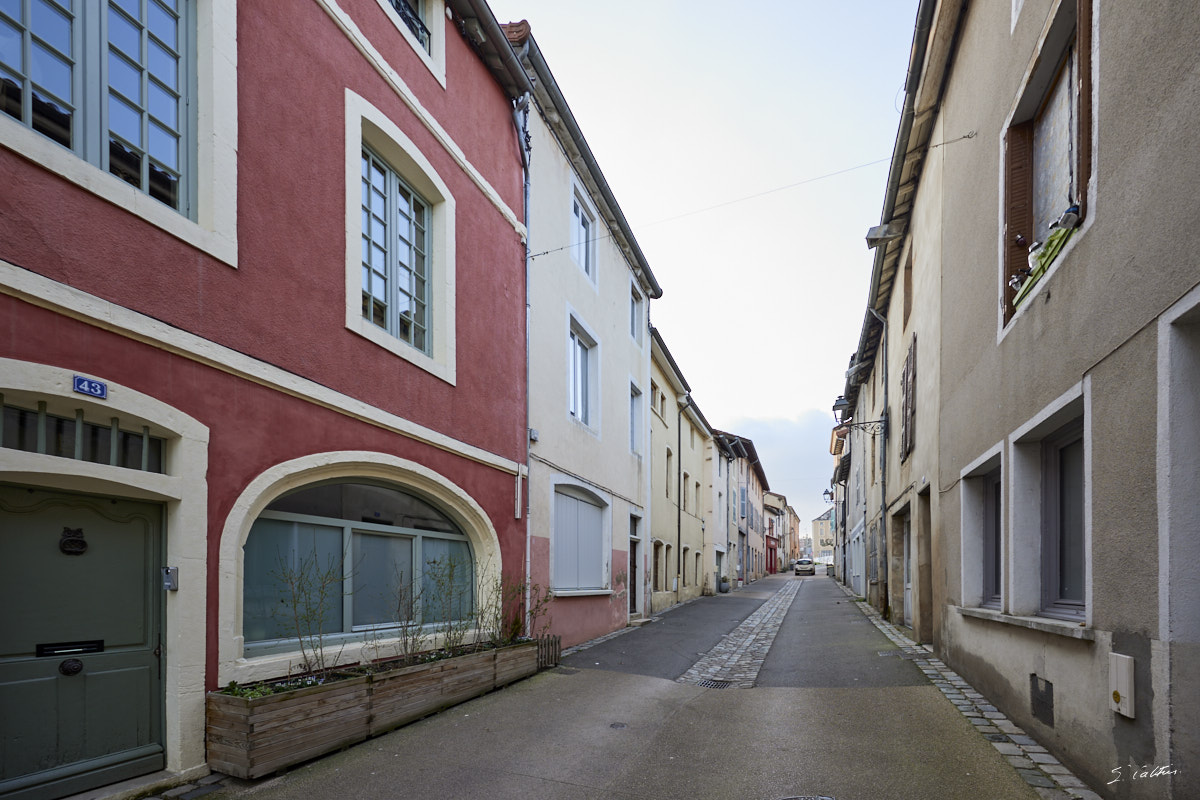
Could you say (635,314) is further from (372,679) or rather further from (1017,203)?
(372,679)

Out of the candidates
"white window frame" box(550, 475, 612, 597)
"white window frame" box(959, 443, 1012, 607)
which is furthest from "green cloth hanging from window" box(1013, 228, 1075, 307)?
"white window frame" box(550, 475, 612, 597)

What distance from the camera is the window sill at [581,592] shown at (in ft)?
38.5

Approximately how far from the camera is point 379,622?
290 inches

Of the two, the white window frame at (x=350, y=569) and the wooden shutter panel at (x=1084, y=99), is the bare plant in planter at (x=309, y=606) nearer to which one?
the white window frame at (x=350, y=569)

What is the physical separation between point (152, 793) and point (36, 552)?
62.9 inches

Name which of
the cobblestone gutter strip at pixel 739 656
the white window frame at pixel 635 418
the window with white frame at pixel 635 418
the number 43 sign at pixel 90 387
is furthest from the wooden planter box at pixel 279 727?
the window with white frame at pixel 635 418

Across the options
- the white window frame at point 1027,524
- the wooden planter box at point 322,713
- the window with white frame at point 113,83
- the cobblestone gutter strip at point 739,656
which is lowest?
the cobblestone gutter strip at point 739,656

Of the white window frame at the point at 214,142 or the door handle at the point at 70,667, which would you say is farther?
the white window frame at the point at 214,142

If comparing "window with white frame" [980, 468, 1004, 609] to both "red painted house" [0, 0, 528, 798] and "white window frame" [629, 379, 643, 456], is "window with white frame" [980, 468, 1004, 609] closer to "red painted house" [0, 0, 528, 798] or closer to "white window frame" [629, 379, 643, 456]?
"red painted house" [0, 0, 528, 798]

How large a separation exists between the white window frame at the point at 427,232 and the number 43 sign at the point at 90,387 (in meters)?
2.52

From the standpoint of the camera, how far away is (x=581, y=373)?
45.6ft

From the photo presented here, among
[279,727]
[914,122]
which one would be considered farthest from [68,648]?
[914,122]

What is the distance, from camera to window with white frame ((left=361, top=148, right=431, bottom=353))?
25.0ft

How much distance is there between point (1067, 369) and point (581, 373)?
31.2ft
